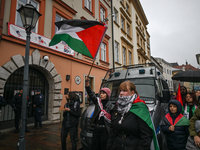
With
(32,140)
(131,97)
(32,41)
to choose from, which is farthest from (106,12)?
(131,97)

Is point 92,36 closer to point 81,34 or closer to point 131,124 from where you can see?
point 81,34

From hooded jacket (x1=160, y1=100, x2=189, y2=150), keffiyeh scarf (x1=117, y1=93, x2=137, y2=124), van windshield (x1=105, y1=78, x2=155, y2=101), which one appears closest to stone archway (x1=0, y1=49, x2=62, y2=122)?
van windshield (x1=105, y1=78, x2=155, y2=101)

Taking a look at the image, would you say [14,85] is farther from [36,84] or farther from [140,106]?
[140,106]

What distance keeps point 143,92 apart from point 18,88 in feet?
18.7

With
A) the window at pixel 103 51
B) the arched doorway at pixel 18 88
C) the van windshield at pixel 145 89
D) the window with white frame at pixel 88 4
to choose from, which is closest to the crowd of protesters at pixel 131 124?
the van windshield at pixel 145 89

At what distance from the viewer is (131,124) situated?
1875mm

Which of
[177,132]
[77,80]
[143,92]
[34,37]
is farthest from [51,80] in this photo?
[177,132]

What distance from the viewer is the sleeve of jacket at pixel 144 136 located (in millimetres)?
1771

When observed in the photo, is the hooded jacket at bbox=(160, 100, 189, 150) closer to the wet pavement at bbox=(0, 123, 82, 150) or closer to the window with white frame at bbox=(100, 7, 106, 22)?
the wet pavement at bbox=(0, 123, 82, 150)

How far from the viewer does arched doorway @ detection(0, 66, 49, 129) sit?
6.25 meters

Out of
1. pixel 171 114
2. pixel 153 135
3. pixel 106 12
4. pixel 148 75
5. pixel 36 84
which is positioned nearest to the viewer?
pixel 153 135

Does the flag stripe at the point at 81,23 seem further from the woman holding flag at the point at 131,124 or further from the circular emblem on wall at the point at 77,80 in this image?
the circular emblem on wall at the point at 77,80

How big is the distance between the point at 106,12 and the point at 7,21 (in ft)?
34.2

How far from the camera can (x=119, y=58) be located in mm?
15789
